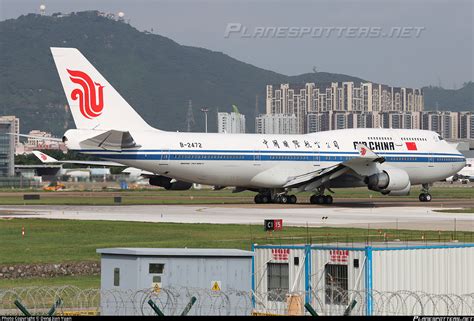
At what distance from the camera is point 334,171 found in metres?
79.2

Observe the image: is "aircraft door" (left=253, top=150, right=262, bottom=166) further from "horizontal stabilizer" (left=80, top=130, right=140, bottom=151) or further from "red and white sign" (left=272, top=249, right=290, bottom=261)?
"red and white sign" (left=272, top=249, right=290, bottom=261)

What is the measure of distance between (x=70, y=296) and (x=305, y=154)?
5122 centimetres

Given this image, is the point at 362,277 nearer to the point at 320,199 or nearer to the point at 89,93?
the point at 89,93

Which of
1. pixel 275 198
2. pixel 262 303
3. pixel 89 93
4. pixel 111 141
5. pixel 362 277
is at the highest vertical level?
pixel 89 93

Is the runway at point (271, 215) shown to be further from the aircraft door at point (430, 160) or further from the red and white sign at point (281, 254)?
the red and white sign at point (281, 254)

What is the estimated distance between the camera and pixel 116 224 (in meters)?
59.7

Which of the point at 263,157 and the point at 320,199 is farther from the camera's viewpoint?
the point at 320,199

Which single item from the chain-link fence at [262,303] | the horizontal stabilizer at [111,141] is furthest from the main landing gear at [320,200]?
the chain-link fence at [262,303]

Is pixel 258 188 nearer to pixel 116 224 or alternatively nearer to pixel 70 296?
pixel 116 224

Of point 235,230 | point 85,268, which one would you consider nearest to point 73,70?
point 235,230

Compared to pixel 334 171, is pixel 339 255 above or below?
below

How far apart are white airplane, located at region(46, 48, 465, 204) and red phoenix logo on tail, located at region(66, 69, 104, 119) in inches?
2.8

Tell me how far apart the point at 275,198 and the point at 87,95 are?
56.8 feet

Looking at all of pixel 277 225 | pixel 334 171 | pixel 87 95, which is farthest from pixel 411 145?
pixel 277 225
